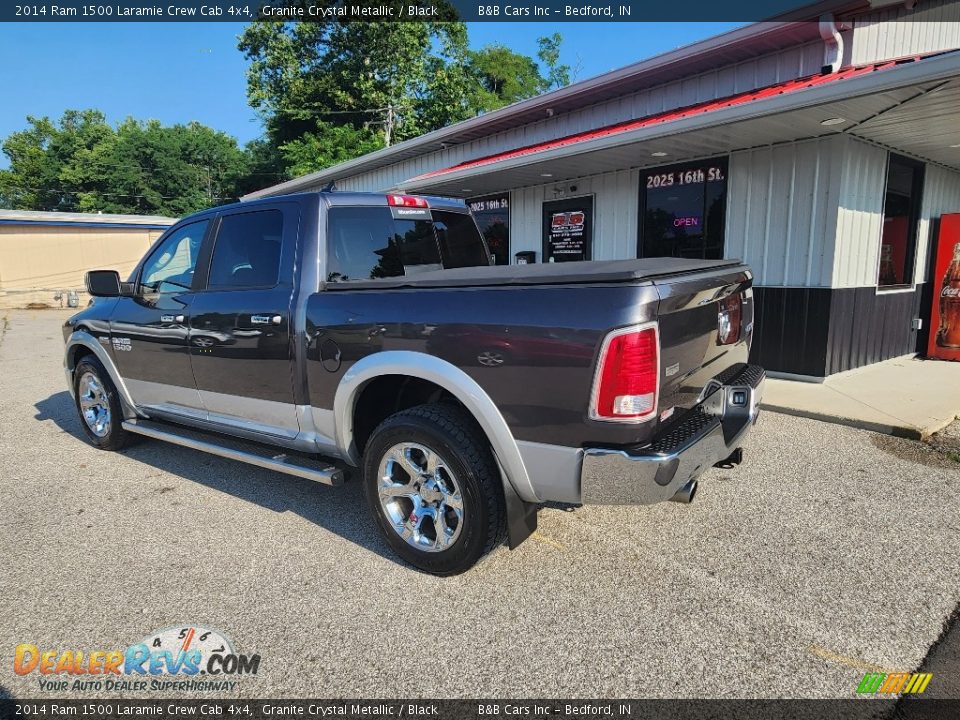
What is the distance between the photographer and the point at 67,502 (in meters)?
3.95

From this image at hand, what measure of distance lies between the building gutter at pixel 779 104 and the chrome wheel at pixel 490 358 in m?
4.39

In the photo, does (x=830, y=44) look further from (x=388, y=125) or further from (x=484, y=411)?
(x=388, y=125)

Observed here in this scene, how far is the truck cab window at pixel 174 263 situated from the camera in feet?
13.4

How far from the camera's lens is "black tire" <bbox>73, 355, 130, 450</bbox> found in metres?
4.83

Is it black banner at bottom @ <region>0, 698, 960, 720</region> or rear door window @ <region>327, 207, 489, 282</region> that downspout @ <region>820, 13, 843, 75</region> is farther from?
black banner at bottom @ <region>0, 698, 960, 720</region>

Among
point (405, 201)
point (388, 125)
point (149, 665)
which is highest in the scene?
point (388, 125)

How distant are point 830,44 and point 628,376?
7.21 metres

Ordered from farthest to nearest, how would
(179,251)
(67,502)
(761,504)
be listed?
(179,251)
(67,502)
(761,504)

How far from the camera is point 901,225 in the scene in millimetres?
7984

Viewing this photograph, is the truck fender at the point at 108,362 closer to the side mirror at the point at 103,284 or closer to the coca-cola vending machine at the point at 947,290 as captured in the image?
the side mirror at the point at 103,284

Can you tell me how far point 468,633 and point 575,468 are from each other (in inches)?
34.7

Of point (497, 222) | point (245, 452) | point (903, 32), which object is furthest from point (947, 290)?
point (245, 452)

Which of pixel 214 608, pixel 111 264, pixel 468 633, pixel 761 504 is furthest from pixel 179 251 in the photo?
pixel 111 264

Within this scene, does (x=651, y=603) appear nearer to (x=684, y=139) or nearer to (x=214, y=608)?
(x=214, y=608)
